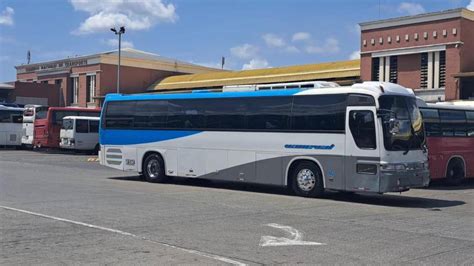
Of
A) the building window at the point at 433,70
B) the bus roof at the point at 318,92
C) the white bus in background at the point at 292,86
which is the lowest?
the bus roof at the point at 318,92

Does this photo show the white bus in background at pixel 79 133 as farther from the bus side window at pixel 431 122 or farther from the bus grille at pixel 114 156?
the bus side window at pixel 431 122

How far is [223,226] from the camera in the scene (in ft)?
34.5

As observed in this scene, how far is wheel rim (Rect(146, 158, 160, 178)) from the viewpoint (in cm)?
2009

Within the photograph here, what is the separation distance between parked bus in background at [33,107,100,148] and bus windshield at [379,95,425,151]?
28651mm

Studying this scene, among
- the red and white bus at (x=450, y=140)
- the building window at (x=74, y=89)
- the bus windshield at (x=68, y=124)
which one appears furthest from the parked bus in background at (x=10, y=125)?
the red and white bus at (x=450, y=140)

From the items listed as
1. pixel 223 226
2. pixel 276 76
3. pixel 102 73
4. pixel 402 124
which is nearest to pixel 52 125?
pixel 276 76

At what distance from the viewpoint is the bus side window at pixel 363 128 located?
1477cm

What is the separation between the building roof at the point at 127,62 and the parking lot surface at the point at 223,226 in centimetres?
4163

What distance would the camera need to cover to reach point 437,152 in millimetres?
19906

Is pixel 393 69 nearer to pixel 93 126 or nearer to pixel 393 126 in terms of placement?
pixel 93 126

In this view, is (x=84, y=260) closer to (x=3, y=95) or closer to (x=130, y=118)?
(x=130, y=118)

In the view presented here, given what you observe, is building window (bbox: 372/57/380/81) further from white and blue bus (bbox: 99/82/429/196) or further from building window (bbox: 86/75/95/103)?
building window (bbox: 86/75/95/103)

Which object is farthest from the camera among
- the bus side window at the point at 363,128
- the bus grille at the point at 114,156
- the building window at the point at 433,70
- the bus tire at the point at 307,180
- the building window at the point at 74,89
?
the building window at the point at 74,89

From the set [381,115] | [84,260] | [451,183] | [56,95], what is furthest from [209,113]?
[56,95]
